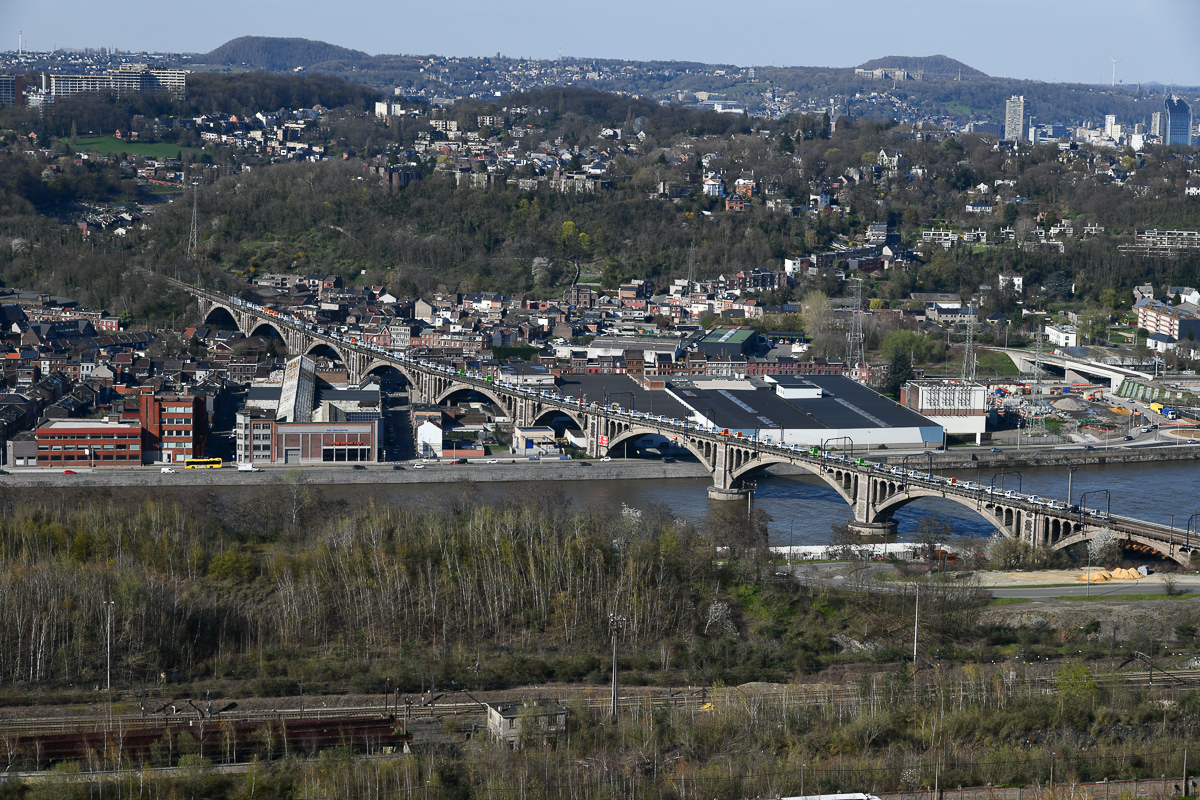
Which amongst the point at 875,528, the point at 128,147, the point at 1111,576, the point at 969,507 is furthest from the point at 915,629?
the point at 128,147

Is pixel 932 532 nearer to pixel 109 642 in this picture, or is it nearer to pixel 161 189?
pixel 109 642

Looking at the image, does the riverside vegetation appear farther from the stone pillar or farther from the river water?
the stone pillar

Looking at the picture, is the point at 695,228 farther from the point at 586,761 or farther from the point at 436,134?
the point at 586,761

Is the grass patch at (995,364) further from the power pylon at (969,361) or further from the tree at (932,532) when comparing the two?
the tree at (932,532)

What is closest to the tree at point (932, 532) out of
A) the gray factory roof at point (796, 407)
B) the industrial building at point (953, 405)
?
the gray factory roof at point (796, 407)

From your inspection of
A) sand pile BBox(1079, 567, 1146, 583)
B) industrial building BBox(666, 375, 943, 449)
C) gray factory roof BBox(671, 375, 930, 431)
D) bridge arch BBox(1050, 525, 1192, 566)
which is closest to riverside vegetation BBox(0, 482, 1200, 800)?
sand pile BBox(1079, 567, 1146, 583)

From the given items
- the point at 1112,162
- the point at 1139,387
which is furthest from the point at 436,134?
the point at 1139,387
